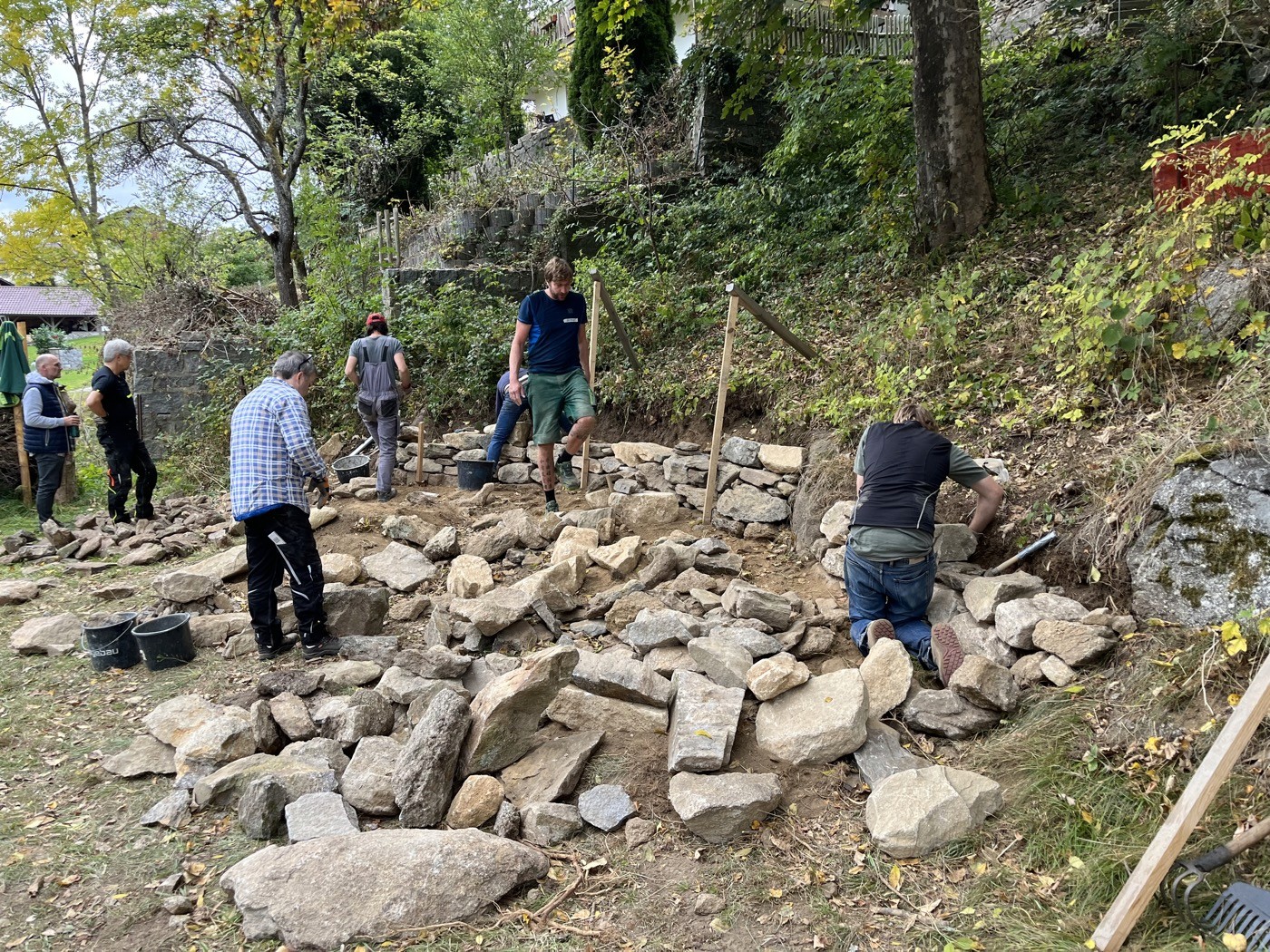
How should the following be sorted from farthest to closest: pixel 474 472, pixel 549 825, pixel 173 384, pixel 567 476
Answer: pixel 173 384 → pixel 474 472 → pixel 567 476 → pixel 549 825

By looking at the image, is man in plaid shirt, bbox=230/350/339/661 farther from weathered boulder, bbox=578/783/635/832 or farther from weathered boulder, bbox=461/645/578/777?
weathered boulder, bbox=578/783/635/832

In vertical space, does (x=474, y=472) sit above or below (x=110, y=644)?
above

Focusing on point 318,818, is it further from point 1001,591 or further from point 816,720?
point 1001,591

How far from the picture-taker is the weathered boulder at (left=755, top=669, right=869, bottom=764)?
325 centimetres

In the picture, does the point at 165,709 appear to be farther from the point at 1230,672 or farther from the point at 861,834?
the point at 1230,672

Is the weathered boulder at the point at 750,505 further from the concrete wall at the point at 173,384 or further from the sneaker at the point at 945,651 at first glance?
the concrete wall at the point at 173,384

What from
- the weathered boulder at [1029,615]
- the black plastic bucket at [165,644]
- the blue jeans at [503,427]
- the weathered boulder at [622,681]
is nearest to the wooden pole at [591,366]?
the blue jeans at [503,427]

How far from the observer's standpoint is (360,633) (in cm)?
500

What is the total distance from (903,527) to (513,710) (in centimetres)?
213

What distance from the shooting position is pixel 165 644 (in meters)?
4.68

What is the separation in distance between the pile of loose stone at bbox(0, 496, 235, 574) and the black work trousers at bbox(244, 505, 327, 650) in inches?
111

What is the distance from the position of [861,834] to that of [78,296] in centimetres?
2721

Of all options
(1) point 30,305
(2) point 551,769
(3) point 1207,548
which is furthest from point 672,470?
(1) point 30,305

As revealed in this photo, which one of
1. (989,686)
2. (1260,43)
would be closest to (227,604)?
(989,686)
